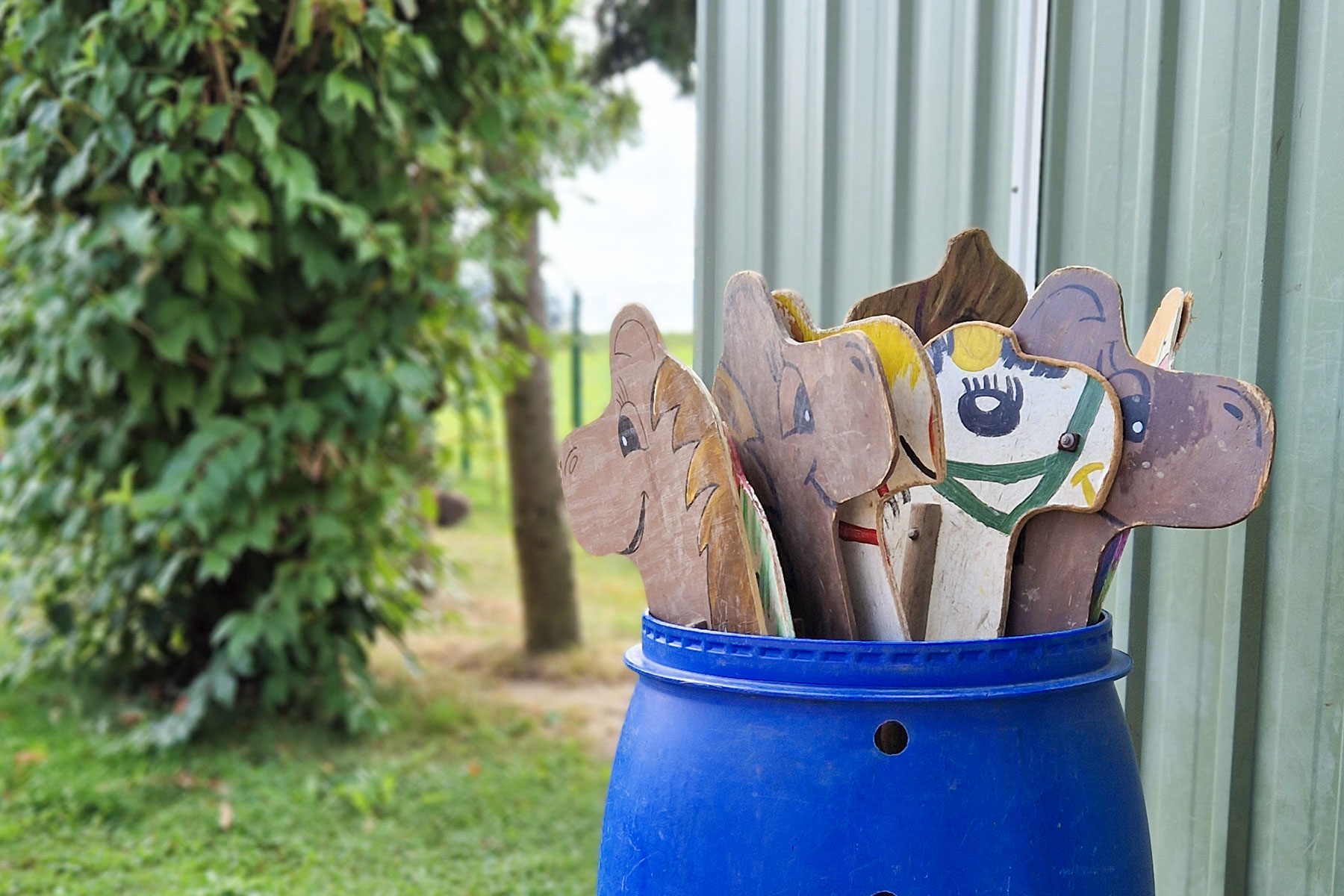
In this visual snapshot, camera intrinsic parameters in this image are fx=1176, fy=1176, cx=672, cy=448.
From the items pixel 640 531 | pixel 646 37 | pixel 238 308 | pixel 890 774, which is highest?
pixel 646 37

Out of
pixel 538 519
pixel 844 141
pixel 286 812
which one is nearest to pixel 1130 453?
pixel 844 141

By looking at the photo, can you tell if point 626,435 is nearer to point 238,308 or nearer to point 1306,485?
point 1306,485

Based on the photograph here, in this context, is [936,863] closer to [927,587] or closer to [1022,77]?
[927,587]

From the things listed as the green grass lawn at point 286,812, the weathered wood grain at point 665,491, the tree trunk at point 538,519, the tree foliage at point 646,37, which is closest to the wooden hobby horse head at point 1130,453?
the weathered wood grain at point 665,491

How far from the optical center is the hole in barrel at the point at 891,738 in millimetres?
1036

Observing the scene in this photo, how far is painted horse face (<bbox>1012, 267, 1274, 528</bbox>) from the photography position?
0.99m

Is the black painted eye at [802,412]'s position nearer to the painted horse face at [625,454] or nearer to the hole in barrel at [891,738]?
the painted horse face at [625,454]

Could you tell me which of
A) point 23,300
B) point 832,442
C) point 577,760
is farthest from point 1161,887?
point 23,300

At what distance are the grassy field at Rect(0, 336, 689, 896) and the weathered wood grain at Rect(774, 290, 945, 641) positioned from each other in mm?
1923

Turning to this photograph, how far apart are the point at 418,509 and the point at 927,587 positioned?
2.82m

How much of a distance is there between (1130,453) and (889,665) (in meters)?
0.30

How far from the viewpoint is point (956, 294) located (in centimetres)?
129

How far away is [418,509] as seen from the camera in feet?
12.4

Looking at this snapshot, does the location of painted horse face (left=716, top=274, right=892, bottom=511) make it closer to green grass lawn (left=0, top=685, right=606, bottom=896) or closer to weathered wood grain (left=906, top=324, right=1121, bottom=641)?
weathered wood grain (left=906, top=324, right=1121, bottom=641)
